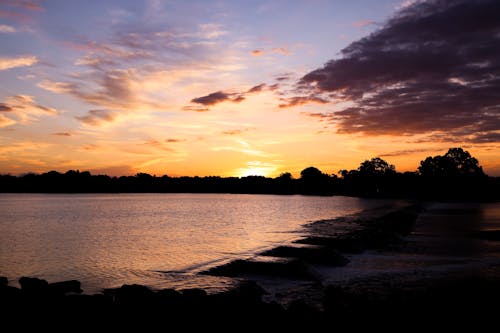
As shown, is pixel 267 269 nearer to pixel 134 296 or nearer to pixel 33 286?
pixel 134 296

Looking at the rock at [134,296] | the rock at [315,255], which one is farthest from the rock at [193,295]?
the rock at [315,255]

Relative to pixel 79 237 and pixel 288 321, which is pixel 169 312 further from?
pixel 79 237

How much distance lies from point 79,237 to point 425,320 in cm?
4669

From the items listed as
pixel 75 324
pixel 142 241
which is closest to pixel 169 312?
pixel 75 324

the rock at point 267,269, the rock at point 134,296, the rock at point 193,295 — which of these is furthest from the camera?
the rock at point 267,269

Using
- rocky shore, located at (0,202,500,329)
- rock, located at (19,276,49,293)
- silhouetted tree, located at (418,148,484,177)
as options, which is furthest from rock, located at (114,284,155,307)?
silhouetted tree, located at (418,148,484,177)

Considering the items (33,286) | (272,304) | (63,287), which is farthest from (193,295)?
(33,286)

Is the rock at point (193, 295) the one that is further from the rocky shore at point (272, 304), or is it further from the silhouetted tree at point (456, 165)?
the silhouetted tree at point (456, 165)

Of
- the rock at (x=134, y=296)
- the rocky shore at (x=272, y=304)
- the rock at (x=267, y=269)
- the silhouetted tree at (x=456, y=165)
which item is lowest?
the rock at (x=267, y=269)

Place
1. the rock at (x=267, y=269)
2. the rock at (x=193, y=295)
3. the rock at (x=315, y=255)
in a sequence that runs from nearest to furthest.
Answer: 1. the rock at (x=193, y=295)
2. the rock at (x=267, y=269)
3. the rock at (x=315, y=255)

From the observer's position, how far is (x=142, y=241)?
47.4 meters

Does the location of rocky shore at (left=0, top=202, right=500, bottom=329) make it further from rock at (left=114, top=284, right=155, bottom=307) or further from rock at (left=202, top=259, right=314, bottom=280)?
rock at (left=202, top=259, right=314, bottom=280)

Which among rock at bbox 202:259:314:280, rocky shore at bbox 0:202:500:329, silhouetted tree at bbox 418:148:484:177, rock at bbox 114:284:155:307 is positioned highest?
silhouetted tree at bbox 418:148:484:177

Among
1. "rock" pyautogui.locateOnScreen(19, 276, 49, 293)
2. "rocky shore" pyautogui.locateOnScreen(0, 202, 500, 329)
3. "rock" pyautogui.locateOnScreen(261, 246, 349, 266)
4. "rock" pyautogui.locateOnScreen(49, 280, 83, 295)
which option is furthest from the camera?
"rock" pyautogui.locateOnScreen(261, 246, 349, 266)
